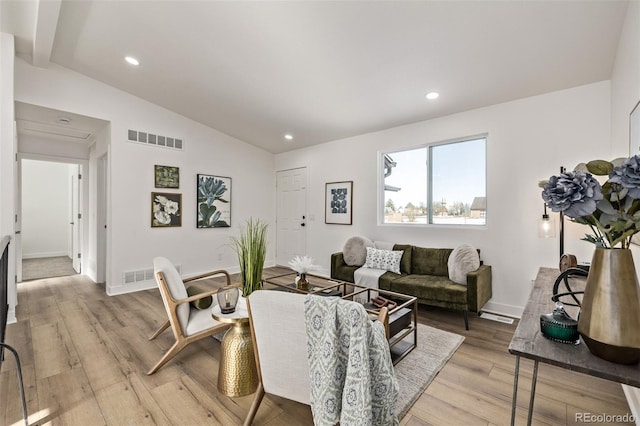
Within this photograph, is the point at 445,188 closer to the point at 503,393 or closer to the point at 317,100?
the point at 317,100

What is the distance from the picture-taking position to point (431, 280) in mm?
3357

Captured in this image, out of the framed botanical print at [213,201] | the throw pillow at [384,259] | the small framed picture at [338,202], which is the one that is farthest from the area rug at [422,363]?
the framed botanical print at [213,201]

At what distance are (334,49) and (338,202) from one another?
2.74m

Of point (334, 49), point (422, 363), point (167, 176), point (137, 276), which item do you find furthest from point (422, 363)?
point (167, 176)

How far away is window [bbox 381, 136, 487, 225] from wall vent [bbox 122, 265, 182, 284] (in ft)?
12.8

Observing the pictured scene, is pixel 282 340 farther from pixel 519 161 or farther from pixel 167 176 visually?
pixel 167 176

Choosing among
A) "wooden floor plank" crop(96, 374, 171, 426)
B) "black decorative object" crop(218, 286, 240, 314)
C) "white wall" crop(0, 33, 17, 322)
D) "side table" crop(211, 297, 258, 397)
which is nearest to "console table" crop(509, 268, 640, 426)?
"side table" crop(211, 297, 258, 397)

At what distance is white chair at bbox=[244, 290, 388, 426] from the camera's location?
1.36 meters

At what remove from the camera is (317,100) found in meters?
3.76

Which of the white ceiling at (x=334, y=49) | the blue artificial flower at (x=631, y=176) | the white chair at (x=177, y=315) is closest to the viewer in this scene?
the blue artificial flower at (x=631, y=176)

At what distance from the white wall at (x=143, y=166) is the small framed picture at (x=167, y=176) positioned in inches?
3.0

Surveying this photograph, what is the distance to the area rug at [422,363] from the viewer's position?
1894mm

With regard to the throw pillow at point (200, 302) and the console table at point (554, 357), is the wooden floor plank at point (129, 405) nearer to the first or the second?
the throw pillow at point (200, 302)

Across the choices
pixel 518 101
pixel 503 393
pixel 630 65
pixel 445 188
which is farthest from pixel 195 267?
pixel 630 65
